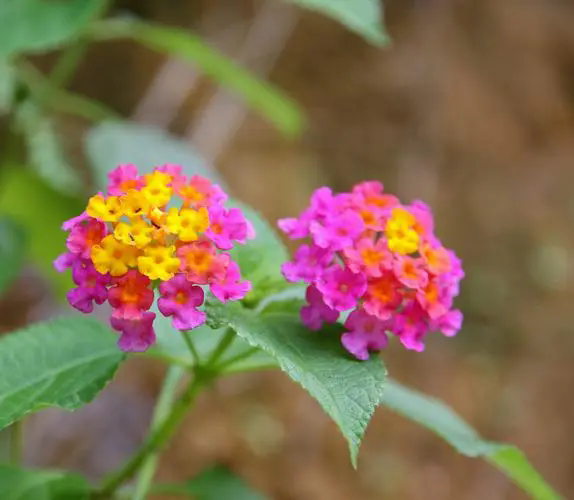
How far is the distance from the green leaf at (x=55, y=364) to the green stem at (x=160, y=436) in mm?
73

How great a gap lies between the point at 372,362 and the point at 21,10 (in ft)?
2.02

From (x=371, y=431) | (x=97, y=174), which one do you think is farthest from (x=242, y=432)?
(x=97, y=174)

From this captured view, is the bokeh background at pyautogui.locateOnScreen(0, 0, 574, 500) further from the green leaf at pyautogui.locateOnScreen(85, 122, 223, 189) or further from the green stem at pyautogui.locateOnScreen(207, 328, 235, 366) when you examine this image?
the green stem at pyautogui.locateOnScreen(207, 328, 235, 366)

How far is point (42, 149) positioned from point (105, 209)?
660 millimetres

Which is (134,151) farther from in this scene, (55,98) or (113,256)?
(113,256)

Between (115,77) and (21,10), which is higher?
(21,10)

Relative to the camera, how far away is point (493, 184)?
2252 millimetres

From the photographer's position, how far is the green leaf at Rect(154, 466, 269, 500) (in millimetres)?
829

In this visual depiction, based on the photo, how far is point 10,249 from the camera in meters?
0.96

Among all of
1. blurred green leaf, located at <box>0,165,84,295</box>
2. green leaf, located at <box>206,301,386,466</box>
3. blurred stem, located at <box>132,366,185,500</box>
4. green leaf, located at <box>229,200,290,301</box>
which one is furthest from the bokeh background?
green leaf, located at <box>206,301,386,466</box>

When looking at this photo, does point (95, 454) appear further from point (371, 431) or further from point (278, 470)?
point (371, 431)

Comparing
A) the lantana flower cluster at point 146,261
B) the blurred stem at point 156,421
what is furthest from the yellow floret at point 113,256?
the blurred stem at point 156,421

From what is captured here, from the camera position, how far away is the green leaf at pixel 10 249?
36.7 inches

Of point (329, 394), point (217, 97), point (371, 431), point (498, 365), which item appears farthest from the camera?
point (217, 97)
